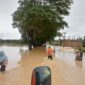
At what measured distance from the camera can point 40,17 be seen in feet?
139

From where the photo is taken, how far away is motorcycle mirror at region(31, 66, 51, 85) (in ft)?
12.3

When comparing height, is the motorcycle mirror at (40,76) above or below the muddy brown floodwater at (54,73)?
above

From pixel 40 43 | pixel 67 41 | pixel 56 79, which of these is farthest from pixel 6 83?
pixel 67 41

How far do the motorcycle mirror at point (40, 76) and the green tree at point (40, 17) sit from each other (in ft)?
124

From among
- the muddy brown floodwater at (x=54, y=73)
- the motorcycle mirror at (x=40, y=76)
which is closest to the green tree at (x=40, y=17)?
the muddy brown floodwater at (x=54, y=73)

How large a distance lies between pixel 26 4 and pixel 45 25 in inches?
205

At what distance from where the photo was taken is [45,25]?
45.8 m

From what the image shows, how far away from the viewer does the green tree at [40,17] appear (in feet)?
139

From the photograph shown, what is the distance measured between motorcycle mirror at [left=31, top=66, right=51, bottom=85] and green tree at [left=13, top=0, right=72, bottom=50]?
37781mm

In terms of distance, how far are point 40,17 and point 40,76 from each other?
38.9m

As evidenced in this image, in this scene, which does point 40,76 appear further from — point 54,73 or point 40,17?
point 40,17

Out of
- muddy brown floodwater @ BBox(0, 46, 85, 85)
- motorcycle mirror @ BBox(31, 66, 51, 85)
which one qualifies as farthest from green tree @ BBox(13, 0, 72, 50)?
motorcycle mirror @ BBox(31, 66, 51, 85)

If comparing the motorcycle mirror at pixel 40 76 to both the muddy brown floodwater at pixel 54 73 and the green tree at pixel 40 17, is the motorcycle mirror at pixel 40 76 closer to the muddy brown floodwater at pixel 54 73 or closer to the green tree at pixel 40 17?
the muddy brown floodwater at pixel 54 73

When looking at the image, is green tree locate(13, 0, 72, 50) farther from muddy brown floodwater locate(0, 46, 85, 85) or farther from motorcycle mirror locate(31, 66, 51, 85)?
motorcycle mirror locate(31, 66, 51, 85)
